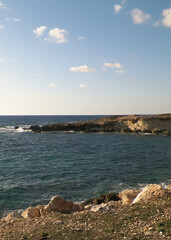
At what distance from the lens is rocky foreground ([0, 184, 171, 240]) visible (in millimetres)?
9703

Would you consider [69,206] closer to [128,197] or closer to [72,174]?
[128,197]

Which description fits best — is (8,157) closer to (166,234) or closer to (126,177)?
(126,177)

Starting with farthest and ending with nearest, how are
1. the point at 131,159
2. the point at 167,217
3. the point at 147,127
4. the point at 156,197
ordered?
the point at 147,127
the point at 131,159
the point at 156,197
the point at 167,217

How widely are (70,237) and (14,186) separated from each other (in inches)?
563

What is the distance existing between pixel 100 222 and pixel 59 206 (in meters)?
4.66

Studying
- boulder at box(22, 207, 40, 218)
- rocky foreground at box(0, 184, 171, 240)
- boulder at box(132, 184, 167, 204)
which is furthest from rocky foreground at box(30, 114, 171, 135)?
boulder at box(22, 207, 40, 218)

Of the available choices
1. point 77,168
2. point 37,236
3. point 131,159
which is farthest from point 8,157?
point 37,236

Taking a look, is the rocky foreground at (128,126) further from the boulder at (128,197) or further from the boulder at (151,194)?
the boulder at (151,194)

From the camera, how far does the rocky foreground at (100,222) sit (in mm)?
9703

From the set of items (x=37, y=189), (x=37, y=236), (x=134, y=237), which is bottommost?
(x=37, y=189)

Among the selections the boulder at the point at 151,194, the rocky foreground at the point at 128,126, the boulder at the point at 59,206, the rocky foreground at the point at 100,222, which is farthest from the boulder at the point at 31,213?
the rocky foreground at the point at 128,126

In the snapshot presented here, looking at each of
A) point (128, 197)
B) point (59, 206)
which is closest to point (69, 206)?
point (59, 206)

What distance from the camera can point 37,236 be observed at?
10.4 metres

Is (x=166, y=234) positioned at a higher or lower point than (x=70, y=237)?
higher
